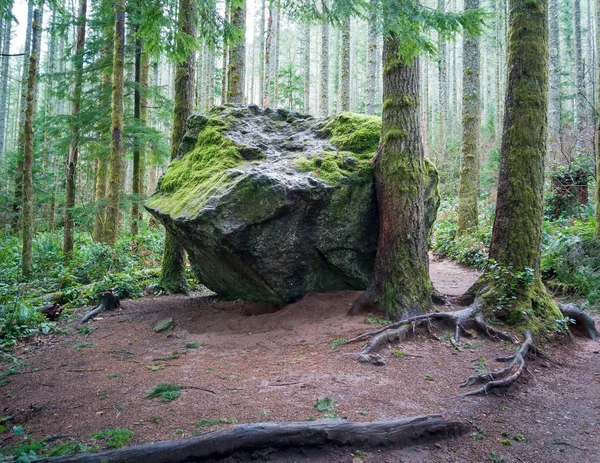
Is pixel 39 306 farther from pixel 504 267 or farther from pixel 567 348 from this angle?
pixel 567 348

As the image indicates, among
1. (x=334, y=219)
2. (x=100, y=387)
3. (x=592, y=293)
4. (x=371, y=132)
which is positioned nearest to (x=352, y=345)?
(x=334, y=219)

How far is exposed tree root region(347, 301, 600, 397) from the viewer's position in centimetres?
404

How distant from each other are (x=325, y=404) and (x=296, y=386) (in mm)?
535

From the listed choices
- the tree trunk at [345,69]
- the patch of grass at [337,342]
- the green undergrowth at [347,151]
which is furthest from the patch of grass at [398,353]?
the tree trunk at [345,69]

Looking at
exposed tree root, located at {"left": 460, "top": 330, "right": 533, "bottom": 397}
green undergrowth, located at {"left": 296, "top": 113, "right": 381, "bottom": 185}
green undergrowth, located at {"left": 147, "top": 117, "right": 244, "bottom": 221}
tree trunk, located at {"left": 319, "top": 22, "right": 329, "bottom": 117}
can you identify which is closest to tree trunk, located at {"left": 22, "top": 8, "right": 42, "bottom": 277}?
green undergrowth, located at {"left": 147, "top": 117, "right": 244, "bottom": 221}

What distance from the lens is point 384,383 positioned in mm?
4039

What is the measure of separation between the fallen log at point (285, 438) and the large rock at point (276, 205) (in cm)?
325

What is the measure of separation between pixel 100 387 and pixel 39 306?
436 centimetres

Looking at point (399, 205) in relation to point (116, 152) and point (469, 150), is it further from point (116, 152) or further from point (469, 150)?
point (116, 152)

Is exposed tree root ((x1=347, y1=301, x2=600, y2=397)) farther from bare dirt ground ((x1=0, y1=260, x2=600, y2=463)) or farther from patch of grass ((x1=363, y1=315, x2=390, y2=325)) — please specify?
patch of grass ((x1=363, y1=315, x2=390, y2=325))

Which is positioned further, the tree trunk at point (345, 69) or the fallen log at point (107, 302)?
the tree trunk at point (345, 69)

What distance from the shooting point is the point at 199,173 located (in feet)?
22.8

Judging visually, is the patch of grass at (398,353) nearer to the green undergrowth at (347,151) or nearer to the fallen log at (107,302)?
the green undergrowth at (347,151)

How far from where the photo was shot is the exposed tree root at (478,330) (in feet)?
13.3
